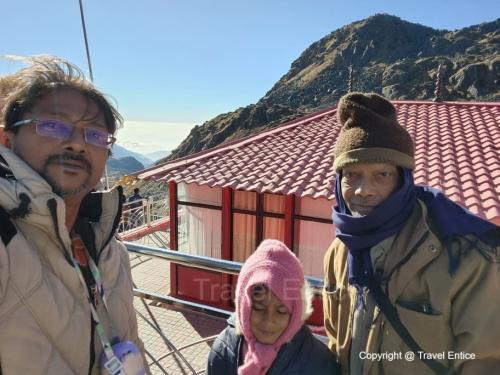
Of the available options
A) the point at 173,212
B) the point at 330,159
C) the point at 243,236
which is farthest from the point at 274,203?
the point at 173,212

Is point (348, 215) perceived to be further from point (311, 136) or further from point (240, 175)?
point (311, 136)

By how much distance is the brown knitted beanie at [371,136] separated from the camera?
133cm

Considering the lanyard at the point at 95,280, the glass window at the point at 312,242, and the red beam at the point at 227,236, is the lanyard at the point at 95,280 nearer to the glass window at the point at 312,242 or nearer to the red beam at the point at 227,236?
the glass window at the point at 312,242

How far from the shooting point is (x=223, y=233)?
25.6 feet

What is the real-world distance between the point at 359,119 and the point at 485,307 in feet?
2.61

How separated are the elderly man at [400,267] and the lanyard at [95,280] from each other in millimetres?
905

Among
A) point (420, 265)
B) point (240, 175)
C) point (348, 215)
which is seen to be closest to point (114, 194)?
point (348, 215)

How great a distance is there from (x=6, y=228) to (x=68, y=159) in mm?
322

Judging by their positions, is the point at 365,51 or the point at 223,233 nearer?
the point at 223,233

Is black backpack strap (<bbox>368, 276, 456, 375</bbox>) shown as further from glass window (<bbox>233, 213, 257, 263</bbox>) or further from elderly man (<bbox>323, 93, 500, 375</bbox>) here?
glass window (<bbox>233, 213, 257, 263</bbox>)

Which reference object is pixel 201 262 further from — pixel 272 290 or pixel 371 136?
pixel 371 136

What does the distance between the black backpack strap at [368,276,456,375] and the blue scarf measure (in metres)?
0.05

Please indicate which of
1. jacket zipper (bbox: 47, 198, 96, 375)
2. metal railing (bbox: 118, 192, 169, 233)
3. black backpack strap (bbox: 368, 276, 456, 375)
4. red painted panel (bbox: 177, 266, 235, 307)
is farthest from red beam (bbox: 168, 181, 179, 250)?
black backpack strap (bbox: 368, 276, 456, 375)

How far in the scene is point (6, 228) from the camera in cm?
109
